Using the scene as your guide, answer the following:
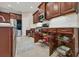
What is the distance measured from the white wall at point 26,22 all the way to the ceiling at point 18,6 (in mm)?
66

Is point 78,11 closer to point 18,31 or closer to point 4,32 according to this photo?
point 18,31

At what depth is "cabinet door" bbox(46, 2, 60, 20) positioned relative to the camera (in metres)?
1.53

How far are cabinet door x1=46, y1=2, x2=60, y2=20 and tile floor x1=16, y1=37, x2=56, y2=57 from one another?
413 millimetres

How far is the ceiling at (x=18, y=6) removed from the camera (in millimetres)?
1497

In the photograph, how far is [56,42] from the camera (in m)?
1.62

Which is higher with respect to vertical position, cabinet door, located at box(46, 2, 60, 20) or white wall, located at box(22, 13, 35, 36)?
cabinet door, located at box(46, 2, 60, 20)

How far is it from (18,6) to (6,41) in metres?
0.48

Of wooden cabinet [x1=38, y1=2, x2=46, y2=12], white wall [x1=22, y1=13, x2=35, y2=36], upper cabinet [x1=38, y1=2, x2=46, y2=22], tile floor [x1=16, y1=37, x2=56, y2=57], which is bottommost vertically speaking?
tile floor [x1=16, y1=37, x2=56, y2=57]

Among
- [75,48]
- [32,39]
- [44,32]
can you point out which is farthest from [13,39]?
[75,48]

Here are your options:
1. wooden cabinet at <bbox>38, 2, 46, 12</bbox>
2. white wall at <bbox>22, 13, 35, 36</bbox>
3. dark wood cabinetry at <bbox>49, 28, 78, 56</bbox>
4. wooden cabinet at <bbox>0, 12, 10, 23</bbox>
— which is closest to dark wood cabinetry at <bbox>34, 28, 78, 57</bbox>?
dark wood cabinetry at <bbox>49, 28, 78, 56</bbox>

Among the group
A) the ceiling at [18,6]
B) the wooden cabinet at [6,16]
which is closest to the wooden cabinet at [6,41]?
the wooden cabinet at [6,16]

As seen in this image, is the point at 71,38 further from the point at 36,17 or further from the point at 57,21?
the point at 36,17

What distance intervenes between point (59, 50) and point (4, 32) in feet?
2.50

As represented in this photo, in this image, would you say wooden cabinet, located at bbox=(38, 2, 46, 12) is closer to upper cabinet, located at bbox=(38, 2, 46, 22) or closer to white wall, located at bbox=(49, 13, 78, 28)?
upper cabinet, located at bbox=(38, 2, 46, 22)
